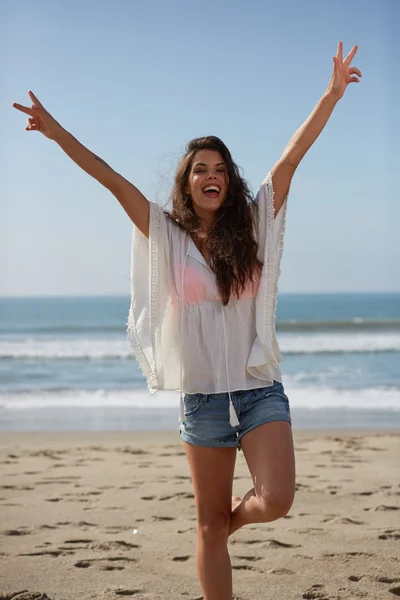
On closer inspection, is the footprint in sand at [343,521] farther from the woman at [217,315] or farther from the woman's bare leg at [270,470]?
the woman's bare leg at [270,470]

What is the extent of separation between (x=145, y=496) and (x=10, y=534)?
125 centimetres

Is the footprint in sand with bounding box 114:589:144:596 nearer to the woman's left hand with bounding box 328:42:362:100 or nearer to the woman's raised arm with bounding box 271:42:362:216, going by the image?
the woman's raised arm with bounding box 271:42:362:216

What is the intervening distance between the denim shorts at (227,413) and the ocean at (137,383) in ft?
20.2

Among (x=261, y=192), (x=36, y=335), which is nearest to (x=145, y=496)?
(x=261, y=192)

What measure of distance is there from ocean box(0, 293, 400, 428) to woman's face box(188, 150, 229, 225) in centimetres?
614

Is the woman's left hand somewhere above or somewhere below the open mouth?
above

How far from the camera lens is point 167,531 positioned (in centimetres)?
474

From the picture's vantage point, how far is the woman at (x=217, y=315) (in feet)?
9.96

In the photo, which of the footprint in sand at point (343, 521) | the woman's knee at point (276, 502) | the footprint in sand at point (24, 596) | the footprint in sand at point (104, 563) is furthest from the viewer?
the footprint in sand at point (343, 521)

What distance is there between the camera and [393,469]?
21.5 feet

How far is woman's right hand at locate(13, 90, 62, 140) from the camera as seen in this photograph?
3217 mm

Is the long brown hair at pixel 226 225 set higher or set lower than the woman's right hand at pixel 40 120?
lower

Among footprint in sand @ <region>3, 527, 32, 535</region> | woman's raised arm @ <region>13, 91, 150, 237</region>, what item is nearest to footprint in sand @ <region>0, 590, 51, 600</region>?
footprint in sand @ <region>3, 527, 32, 535</region>

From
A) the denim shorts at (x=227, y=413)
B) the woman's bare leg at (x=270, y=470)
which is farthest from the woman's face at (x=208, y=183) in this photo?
the woman's bare leg at (x=270, y=470)
